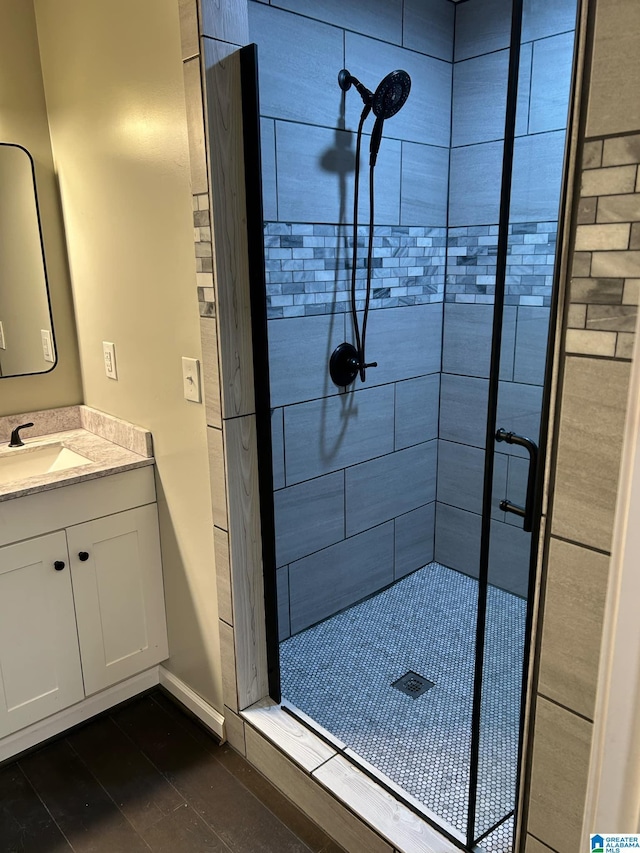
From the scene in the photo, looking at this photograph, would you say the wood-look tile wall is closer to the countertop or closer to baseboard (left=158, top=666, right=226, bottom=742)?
baseboard (left=158, top=666, right=226, bottom=742)

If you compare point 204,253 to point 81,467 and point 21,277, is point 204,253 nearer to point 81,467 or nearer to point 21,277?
point 81,467

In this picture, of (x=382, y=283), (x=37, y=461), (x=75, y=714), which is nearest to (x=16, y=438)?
(x=37, y=461)

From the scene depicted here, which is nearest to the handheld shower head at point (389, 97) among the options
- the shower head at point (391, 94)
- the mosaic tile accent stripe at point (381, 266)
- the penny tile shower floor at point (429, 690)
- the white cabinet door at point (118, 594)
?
the shower head at point (391, 94)

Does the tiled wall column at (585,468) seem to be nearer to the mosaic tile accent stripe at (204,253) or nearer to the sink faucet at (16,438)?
the mosaic tile accent stripe at (204,253)

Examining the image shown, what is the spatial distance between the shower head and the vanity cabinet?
4.92 ft

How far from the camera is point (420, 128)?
257cm

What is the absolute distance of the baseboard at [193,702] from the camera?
213 centimetres

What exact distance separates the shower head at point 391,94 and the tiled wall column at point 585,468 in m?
1.41

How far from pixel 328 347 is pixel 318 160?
0.66 metres

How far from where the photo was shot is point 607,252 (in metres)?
0.97

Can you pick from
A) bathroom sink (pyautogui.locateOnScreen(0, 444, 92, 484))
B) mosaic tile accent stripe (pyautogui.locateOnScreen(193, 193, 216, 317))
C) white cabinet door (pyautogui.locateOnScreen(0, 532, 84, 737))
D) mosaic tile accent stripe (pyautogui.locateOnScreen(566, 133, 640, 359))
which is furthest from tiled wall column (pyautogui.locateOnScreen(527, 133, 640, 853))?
bathroom sink (pyautogui.locateOnScreen(0, 444, 92, 484))

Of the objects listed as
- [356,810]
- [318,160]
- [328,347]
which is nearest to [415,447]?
[328,347]

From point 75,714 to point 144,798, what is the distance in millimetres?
413

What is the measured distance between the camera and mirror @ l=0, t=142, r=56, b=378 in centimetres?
224
